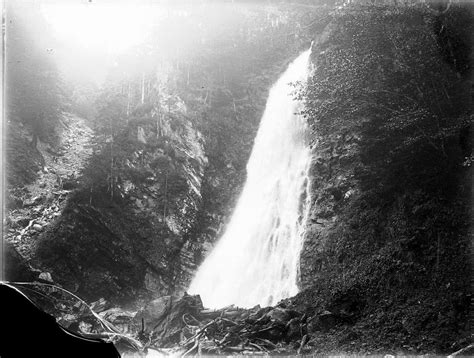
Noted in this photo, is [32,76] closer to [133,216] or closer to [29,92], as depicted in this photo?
[29,92]

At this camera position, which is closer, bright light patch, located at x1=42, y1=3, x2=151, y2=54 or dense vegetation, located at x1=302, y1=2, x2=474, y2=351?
dense vegetation, located at x1=302, y1=2, x2=474, y2=351

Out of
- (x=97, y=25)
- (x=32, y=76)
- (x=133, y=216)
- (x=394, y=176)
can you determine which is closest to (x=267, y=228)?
(x=394, y=176)

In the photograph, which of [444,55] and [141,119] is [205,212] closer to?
[141,119]

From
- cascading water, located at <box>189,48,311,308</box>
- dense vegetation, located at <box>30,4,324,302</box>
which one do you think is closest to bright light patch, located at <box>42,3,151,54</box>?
dense vegetation, located at <box>30,4,324,302</box>

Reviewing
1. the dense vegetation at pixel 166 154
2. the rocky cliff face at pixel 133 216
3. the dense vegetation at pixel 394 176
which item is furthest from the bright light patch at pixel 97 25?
the dense vegetation at pixel 394 176

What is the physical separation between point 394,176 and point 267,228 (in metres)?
3.96

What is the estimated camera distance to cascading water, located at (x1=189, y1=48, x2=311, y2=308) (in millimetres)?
11078

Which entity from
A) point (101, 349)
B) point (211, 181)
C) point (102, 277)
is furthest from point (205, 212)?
point (101, 349)

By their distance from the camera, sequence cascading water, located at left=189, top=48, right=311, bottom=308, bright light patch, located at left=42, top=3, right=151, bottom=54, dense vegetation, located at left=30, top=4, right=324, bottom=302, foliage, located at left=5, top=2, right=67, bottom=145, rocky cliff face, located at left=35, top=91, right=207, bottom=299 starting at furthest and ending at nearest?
bright light patch, located at left=42, top=3, right=151, bottom=54 < foliage, located at left=5, top=2, right=67, bottom=145 < dense vegetation, located at left=30, top=4, right=324, bottom=302 < rocky cliff face, located at left=35, top=91, right=207, bottom=299 < cascading water, located at left=189, top=48, right=311, bottom=308

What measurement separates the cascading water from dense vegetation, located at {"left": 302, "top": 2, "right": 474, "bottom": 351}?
636mm

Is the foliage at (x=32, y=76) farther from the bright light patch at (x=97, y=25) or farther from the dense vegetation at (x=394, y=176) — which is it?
the dense vegetation at (x=394, y=176)

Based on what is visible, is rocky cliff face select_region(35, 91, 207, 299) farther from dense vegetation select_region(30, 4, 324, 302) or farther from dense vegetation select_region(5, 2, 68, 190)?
dense vegetation select_region(5, 2, 68, 190)

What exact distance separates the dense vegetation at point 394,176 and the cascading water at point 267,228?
636 millimetres

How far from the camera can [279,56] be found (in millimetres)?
19016
